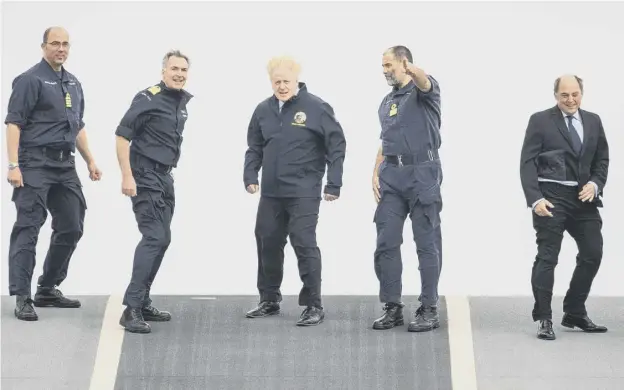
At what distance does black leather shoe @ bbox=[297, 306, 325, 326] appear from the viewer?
22.2 feet

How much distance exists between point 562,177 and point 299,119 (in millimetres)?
1370

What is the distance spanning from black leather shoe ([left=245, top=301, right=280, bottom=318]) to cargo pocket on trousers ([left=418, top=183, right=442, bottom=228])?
0.97 meters

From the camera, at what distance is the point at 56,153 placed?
7.08 metres

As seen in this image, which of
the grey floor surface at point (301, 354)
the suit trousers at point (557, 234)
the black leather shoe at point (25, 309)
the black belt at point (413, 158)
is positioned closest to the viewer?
the grey floor surface at point (301, 354)

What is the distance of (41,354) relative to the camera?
6434 millimetres

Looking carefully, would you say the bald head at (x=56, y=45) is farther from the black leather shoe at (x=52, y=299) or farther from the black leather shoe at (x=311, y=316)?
the black leather shoe at (x=311, y=316)

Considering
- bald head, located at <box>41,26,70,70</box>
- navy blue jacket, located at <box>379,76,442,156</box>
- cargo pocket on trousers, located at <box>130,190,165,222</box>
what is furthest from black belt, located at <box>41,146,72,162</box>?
navy blue jacket, located at <box>379,76,442,156</box>

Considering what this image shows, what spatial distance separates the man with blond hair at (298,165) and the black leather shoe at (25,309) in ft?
3.81

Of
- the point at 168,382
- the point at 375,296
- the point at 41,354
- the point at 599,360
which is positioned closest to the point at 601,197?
the point at 599,360

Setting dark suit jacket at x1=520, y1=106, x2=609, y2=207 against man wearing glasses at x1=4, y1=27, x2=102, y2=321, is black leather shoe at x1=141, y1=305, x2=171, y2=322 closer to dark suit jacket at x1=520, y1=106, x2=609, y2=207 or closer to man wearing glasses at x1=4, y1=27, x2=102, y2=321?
man wearing glasses at x1=4, y1=27, x2=102, y2=321

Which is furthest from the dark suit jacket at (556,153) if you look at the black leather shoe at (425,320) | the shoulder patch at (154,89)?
the shoulder patch at (154,89)

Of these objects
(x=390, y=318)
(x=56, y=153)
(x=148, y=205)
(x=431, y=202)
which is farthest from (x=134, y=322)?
(x=431, y=202)

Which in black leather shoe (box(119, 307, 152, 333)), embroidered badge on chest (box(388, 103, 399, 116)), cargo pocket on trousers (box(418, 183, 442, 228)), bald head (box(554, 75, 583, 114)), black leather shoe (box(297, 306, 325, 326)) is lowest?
black leather shoe (box(119, 307, 152, 333))

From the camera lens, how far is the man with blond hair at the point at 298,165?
680cm
